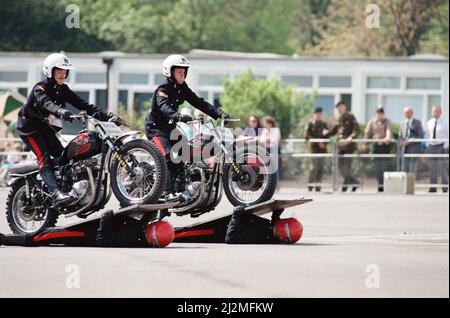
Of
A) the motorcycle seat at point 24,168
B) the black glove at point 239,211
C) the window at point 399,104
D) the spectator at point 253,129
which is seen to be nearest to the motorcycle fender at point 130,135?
the motorcycle seat at point 24,168

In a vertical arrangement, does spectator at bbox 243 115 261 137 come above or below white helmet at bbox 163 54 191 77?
below

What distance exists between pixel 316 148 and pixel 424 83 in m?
15.6

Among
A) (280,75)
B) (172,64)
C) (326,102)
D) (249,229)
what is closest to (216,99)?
(280,75)

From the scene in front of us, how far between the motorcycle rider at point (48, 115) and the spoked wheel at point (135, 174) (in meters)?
0.58

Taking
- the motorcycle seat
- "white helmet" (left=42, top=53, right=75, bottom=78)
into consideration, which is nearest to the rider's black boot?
the motorcycle seat

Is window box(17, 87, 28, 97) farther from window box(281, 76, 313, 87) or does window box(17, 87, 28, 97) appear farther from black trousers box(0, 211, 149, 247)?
black trousers box(0, 211, 149, 247)

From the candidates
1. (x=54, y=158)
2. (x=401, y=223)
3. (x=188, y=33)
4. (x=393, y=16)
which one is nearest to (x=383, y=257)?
(x=54, y=158)

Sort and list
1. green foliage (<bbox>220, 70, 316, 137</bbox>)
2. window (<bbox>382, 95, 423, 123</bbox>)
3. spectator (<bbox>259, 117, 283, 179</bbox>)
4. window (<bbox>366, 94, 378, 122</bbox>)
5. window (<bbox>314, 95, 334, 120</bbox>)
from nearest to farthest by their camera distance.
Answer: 1. spectator (<bbox>259, 117, 283, 179</bbox>)
2. green foliage (<bbox>220, 70, 316, 137</bbox>)
3. window (<bbox>314, 95, 334, 120</bbox>)
4. window (<bbox>366, 94, 378, 122</bbox>)
5. window (<bbox>382, 95, 423, 123</bbox>)

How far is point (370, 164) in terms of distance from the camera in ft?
92.6

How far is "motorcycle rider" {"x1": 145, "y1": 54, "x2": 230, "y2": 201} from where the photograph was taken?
14.7 m

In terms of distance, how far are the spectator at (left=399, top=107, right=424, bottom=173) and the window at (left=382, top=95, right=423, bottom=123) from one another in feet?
51.1

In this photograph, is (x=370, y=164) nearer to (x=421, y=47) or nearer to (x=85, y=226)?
(x=85, y=226)

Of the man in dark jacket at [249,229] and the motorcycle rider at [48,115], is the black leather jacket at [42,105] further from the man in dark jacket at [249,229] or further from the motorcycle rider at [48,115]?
the man in dark jacket at [249,229]

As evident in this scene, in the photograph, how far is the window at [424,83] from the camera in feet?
142
